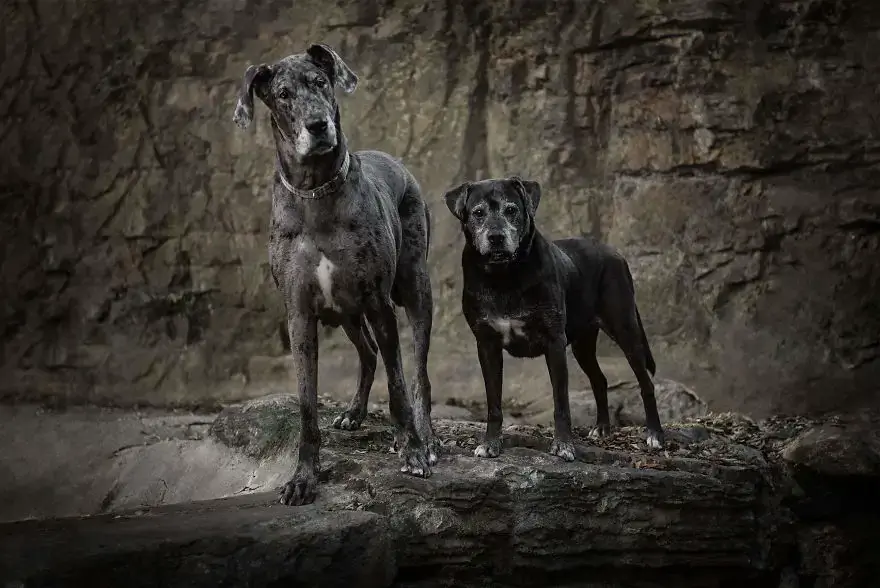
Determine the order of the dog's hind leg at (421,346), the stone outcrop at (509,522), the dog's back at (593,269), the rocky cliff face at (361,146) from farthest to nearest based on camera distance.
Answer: the rocky cliff face at (361,146), the dog's back at (593,269), the dog's hind leg at (421,346), the stone outcrop at (509,522)

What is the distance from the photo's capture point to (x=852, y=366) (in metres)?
9.04

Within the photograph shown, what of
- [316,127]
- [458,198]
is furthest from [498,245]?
[316,127]

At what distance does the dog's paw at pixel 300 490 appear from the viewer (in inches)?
183

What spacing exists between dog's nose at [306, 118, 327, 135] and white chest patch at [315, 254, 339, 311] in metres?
0.61

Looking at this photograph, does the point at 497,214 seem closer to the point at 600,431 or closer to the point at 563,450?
the point at 563,450

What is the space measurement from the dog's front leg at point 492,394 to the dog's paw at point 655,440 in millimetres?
1131

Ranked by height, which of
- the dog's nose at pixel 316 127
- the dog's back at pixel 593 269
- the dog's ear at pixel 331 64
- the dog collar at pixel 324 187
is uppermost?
the dog's ear at pixel 331 64

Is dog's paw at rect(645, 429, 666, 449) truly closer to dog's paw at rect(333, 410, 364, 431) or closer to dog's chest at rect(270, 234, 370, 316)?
dog's paw at rect(333, 410, 364, 431)

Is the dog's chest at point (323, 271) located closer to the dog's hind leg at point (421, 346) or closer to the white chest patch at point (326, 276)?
the white chest patch at point (326, 276)

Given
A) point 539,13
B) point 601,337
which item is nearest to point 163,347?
point 601,337

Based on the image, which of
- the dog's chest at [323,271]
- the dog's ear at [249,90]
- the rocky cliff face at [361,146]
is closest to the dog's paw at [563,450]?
the dog's chest at [323,271]

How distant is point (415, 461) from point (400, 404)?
302mm

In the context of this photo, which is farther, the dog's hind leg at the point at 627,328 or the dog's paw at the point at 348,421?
the dog's hind leg at the point at 627,328

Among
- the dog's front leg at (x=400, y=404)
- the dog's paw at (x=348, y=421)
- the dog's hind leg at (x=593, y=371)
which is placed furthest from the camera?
the dog's hind leg at (x=593, y=371)
